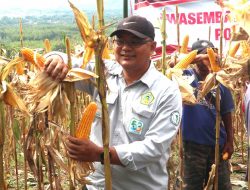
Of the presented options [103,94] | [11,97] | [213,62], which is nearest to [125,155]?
[103,94]

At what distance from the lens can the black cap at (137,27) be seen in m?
2.12

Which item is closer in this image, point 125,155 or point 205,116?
point 125,155

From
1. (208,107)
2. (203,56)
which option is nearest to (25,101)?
(203,56)

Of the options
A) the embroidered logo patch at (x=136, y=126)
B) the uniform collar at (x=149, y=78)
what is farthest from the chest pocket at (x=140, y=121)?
the uniform collar at (x=149, y=78)

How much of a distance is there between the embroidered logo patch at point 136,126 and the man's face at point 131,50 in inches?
11.1

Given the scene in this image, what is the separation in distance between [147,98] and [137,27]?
0.37 meters

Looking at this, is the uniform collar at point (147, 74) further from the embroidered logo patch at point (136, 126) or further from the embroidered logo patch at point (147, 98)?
the embroidered logo patch at point (136, 126)

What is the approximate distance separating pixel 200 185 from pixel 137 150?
186cm

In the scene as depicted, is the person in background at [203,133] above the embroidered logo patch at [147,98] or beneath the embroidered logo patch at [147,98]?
beneath

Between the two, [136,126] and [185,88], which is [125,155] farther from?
[185,88]

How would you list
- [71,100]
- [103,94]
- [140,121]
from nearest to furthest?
1. [103,94]
2. [71,100]
3. [140,121]

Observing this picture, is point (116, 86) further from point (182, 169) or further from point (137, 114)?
point (182, 169)

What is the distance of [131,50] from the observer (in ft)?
6.90

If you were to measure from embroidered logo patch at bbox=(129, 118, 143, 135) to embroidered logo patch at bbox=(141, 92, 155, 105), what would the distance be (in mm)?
102
